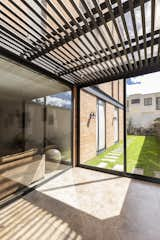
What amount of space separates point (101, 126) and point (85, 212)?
419cm

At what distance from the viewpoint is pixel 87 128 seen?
16.9ft

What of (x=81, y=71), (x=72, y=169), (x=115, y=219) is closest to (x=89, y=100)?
(x=81, y=71)

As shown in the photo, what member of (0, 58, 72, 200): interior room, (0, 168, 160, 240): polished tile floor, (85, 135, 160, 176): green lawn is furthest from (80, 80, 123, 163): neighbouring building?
(0, 168, 160, 240): polished tile floor

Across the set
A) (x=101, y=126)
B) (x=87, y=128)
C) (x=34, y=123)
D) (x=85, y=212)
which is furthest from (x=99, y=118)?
(x=85, y=212)

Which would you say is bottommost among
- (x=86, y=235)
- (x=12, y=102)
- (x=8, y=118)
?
(x=86, y=235)

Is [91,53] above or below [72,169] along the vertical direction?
above

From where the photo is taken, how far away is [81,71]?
3570mm

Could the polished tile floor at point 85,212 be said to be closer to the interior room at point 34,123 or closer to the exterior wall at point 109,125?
the interior room at point 34,123

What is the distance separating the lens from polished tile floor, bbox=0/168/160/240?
1838mm

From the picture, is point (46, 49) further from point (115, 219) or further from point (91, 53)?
point (115, 219)

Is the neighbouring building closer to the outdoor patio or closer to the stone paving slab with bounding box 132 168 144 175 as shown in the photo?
the outdoor patio

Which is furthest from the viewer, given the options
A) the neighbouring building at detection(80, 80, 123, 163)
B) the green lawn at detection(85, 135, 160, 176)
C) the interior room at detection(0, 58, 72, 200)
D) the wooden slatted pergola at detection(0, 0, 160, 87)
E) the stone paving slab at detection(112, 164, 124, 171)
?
the neighbouring building at detection(80, 80, 123, 163)

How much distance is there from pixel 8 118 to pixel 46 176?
182cm

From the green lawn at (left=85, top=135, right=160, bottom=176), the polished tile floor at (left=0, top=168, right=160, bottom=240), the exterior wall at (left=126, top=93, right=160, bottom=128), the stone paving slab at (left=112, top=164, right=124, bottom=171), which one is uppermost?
the exterior wall at (left=126, top=93, right=160, bottom=128)
